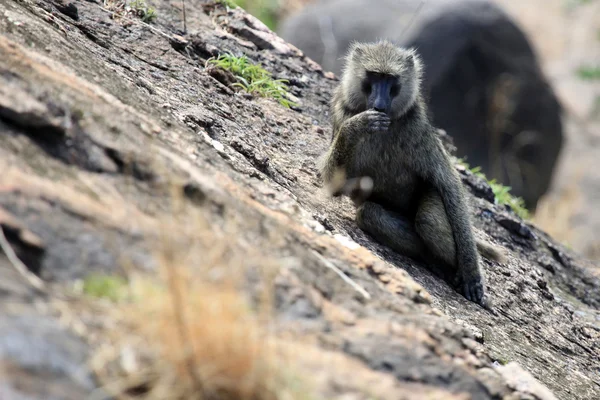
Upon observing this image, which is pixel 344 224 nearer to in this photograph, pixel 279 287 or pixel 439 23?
pixel 279 287

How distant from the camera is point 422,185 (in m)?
5.93

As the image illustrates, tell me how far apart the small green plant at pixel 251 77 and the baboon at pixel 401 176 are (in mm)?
1247

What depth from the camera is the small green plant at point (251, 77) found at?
682 cm

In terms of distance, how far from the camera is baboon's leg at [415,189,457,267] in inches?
224

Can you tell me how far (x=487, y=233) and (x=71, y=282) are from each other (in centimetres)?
501

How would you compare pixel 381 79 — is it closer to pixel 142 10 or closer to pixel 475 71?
pixel 142 10

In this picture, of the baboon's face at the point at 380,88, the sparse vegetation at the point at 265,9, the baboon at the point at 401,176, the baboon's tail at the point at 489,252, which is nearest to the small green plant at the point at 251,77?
the baboon at the point at 401,176

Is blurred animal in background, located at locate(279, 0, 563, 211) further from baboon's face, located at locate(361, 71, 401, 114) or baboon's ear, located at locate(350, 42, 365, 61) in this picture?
baboon's face, located at locate(361, 71, 401, 114)

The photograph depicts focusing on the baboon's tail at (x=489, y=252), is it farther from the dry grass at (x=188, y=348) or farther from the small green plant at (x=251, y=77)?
the dry grass at (x=188, y=348)

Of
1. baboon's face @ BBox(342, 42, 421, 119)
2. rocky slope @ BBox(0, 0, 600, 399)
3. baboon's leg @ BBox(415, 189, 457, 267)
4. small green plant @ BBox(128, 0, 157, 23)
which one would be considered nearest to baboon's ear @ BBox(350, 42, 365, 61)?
baboon's face @ BBox(342, 42, 421, 119)

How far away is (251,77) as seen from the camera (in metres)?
7.02

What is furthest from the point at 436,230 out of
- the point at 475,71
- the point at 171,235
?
the point at 475,71

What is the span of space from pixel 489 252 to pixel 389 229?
123 cm

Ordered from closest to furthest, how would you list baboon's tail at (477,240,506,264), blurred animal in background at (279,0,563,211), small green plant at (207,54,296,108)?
baboon's tail at (477,240,506,264) → small green plant at (207,54,296,108) → blurred animal in background at (279,0,563,211)
